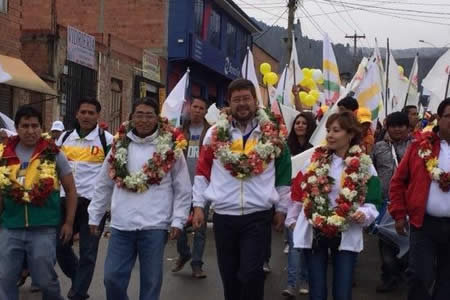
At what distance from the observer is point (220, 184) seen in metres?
4.82

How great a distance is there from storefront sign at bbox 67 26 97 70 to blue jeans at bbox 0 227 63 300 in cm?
1290

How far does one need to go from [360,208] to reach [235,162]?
100 cm

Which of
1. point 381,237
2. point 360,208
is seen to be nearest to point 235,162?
point 360,208

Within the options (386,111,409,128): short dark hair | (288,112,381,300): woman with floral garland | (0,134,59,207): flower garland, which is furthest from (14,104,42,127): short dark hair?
(386,111,409,128): short dark hair

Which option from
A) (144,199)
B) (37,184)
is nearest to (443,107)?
(144,199)

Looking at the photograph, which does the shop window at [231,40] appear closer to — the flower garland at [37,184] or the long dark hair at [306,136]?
the long dark hair at [306,136]

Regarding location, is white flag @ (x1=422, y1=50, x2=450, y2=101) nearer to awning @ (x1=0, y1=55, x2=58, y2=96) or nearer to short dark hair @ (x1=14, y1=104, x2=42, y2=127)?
short dark hair @ (x1=14, y1=104, x2=42, y2=127)

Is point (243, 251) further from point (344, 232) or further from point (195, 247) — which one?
point (195, 247)

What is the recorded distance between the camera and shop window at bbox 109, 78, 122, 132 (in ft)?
67.9

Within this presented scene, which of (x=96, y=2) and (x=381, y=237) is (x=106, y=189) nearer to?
(x=381, y=237)

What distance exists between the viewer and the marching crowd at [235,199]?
463 cm

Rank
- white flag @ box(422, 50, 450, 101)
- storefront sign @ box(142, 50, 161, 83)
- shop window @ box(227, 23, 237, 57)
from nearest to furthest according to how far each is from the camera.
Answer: white flag @ box(422, 50, 450, 101) < storefront sign @ box(142, 50, 161, 83) < shop window @ box(227, 23, 237, 57)

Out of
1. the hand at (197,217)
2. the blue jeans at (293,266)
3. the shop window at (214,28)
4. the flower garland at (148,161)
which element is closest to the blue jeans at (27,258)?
the flower garland at (148,161)

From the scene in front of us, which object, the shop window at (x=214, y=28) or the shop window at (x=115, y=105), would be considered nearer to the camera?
the shop window at (x=115, y=105)
